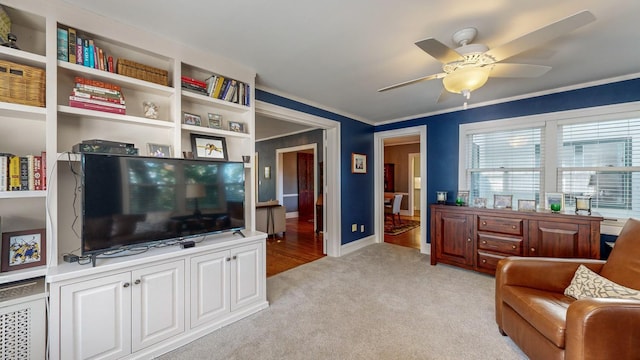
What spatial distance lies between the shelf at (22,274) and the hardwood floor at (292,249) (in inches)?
82.0

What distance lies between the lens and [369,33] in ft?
6.06

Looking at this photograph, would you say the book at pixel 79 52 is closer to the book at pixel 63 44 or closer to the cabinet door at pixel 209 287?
the book at pixel 63 44

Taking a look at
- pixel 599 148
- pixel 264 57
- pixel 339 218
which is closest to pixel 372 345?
pixel 339 218

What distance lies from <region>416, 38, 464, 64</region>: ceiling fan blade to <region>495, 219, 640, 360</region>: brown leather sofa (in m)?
1.59

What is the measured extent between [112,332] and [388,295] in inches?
91.5

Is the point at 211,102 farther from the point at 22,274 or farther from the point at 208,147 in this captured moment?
the point at 22,274

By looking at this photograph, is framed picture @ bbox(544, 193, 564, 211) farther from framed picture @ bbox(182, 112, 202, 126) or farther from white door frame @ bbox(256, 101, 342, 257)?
framed picture @ bbox(182, 112, 202, 126)

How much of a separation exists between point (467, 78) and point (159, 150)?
96.3 inches

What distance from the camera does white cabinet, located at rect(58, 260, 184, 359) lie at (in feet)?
4.63

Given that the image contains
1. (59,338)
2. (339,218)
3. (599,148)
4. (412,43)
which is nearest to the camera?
(59,338)

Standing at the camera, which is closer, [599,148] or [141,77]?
[141,77]

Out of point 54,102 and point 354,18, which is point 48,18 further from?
point 354,18

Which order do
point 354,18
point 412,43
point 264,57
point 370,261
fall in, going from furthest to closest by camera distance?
point 370,261
point 264,57
point 412,43
point 354,18

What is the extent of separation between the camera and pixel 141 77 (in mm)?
1871
